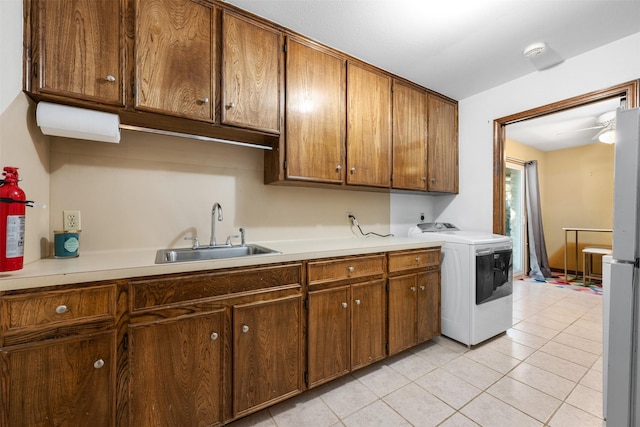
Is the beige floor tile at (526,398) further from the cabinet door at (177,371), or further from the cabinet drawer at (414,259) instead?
the cabinet door at (177,371)

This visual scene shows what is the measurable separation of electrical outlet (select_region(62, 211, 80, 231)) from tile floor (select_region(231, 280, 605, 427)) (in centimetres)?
139

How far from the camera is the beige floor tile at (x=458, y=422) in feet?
4.59

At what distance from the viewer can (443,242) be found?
2318 millimetres

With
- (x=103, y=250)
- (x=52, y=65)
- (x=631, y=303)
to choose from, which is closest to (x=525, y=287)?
(x=631, y=303)

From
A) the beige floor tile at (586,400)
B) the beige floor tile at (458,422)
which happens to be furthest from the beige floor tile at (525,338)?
the beige floor tile at (458,422)

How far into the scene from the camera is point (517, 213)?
191 inches

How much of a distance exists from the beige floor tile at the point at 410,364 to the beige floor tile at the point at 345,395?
35 cm

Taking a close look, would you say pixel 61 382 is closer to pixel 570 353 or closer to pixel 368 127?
pixel 368 127

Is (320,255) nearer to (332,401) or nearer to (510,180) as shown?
(332,401)

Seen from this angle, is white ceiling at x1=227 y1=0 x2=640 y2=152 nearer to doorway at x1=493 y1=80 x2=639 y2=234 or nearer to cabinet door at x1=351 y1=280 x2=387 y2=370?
doorway at x1=493 y1=80 x2=639 y2=234

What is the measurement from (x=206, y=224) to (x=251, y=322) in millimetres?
799

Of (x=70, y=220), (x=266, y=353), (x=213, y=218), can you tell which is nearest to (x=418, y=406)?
(x=266, y=353)

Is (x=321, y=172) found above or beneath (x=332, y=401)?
above

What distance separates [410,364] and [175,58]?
255cm
